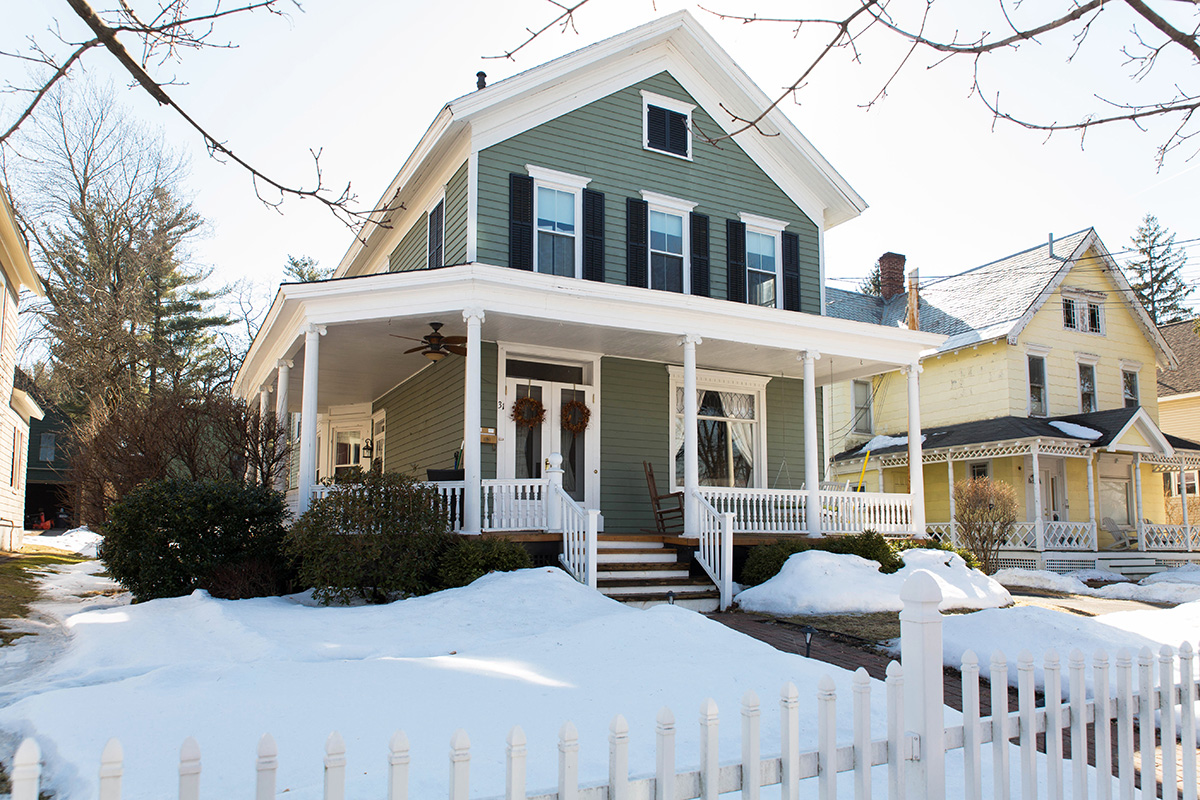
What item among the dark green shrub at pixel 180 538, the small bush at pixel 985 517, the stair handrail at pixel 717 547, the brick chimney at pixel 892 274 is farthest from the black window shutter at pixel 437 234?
the brick chimney at pixel 892 274

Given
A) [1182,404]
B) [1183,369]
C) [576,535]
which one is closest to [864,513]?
[576,535]

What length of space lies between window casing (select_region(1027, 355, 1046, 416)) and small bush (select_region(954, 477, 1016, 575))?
521 cm

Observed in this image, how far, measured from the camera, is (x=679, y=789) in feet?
7.92

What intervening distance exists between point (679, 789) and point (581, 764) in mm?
1385

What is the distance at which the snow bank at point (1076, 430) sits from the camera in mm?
19688

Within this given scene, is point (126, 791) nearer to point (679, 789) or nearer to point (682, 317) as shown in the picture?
point (679, 789)

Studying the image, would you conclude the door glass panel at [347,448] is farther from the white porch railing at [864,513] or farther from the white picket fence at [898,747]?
the white picket fence at [898,747]

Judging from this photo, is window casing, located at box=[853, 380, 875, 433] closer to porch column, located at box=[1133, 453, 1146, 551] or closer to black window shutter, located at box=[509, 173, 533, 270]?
porch column, located at box=[1133, 453, 1146, 551]

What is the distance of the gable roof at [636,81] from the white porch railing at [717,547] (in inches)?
241

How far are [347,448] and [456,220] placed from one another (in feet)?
27.6

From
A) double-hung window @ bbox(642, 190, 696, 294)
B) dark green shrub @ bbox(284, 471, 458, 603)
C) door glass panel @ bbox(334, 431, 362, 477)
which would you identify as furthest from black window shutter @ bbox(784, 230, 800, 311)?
door glass panel @ bbox(334, 431, 362, 477)

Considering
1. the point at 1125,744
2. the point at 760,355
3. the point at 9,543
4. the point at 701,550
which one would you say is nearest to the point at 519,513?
the point at 701,550

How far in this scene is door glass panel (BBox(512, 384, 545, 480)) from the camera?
13.0 m

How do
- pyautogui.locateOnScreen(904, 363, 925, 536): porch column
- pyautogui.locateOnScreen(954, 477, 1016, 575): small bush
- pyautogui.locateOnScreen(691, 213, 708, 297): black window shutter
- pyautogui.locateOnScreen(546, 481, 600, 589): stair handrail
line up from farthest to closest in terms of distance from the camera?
pyautogui.locateOnScreen(954, 477, 1016, 575): small bush
pyautogui.locateOnScreen(691, 213, 708, 297): black window shutter
pyautogui.locateOnScreen(904, 363, 925, 536): porch column
pyautogui.locateOnScreen(546, 481, 600, 589): stair handrail
